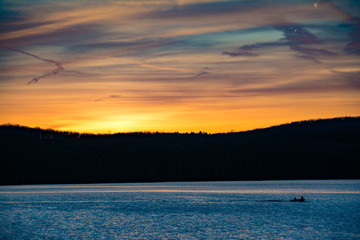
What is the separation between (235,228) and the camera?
84.1 meters

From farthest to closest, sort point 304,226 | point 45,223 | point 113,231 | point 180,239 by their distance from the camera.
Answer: point 45,223, point 304,226, point 113,231, point 180,239

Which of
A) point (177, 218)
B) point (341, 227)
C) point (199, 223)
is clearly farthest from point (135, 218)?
point (341, 227)

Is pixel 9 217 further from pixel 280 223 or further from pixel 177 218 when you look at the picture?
pixel 280 223

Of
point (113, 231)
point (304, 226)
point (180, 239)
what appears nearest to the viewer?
point (180, 239)

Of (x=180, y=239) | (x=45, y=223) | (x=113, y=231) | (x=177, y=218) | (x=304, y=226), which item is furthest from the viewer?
(x=177, y=218)

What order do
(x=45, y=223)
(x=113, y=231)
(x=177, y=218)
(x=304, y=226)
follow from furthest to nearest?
(x=177, y=218), (x=45, y=223), (x=304, y=226), (x=113, y=231)

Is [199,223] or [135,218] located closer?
[199,223]

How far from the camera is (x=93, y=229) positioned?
276ft

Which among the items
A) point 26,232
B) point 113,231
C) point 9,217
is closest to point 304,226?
point 113,231

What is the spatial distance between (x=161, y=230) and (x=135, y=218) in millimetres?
25187

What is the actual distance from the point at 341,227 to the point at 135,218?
4370cm

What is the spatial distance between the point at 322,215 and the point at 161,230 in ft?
145

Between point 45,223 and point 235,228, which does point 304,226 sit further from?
point 45,223

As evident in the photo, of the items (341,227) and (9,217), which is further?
(9,217)
